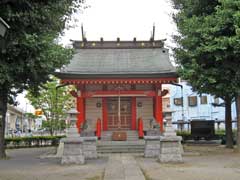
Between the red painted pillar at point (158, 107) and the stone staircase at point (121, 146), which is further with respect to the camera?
the red painted pillar at point (158, 107)

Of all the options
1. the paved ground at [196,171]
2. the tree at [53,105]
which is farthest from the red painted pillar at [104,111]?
the tree at [53,105]

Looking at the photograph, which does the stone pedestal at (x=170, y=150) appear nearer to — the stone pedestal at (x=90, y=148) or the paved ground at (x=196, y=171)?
the paved ground at (x=196, y=171)

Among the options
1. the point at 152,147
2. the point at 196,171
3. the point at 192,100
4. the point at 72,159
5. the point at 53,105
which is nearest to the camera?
the point at 196,171

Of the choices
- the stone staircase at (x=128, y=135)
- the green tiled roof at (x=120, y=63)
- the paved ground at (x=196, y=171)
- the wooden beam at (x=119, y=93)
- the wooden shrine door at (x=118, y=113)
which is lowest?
the paved ground at (x=196, y=171)

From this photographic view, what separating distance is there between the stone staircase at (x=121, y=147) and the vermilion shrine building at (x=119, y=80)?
93.7 inches

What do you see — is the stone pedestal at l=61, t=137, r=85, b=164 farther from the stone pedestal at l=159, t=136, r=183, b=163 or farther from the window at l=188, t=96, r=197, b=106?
the window at l=188, t=96, r=197, b=106

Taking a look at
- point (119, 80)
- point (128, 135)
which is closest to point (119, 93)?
point (119, 80)

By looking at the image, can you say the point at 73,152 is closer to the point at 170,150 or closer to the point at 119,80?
the point at 170,150

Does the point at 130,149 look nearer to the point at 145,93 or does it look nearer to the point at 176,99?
the point at 145,93

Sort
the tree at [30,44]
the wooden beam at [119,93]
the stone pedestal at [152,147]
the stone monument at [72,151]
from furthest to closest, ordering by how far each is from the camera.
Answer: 1. the wooden beam at [119,93]
2. the stone pedestal at [152,147]
3. the stone monument at [72,151]
4. the tree at [30,44]

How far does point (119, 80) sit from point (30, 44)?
9.48 metres

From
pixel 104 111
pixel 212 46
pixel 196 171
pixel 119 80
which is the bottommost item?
pixel 196 171

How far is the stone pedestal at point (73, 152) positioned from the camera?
43.0 feet

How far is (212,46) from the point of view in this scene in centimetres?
1442
